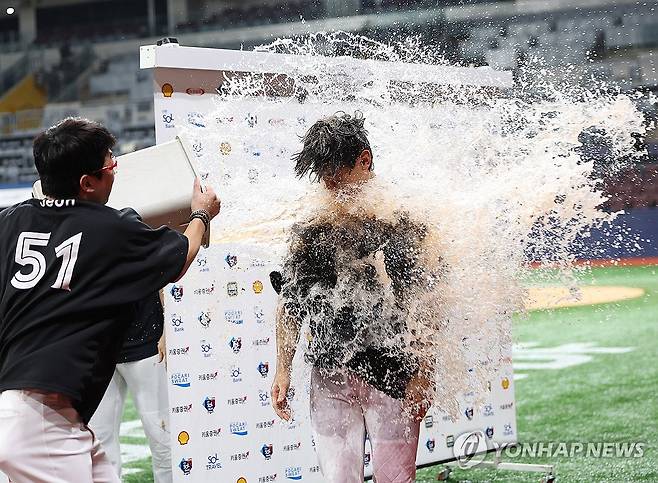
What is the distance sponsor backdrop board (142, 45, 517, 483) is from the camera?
4.10 meters

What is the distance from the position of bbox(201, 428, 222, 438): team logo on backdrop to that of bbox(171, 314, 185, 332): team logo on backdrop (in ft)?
1.53

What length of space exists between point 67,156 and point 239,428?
6.44ft

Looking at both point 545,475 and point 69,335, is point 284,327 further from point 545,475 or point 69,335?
point 545,475

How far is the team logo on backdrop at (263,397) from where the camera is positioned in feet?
14.4

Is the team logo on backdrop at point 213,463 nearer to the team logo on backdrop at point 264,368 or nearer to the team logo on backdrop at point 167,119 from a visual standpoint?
the team logo on backdrop at point 264,368

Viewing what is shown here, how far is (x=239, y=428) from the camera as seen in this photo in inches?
170

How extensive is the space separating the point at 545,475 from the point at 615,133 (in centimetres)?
216

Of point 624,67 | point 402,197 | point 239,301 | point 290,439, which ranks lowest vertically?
point 290,439

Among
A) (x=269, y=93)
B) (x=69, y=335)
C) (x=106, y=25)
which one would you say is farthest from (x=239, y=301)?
(x=106, y=25)

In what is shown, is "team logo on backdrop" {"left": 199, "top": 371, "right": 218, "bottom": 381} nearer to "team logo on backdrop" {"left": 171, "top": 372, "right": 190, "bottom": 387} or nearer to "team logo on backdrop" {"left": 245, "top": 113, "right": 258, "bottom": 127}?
"team logo on backdrop" {"left": 171, "top": 372, "right": 190, "bottom": 387}

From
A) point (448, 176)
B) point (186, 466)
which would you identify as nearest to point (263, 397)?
point (186, 466)

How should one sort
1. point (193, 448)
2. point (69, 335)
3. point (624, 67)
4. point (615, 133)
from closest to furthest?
1. point (69, 335)
2. point (615, 133)
3. point (193, 448)
4. point (624, 67)

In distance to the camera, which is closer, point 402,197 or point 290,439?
point 402,197

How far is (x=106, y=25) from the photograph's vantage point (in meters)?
23.0
